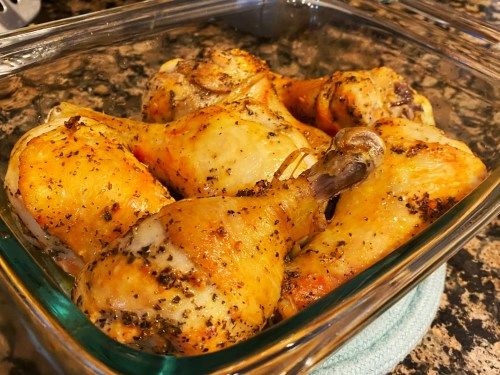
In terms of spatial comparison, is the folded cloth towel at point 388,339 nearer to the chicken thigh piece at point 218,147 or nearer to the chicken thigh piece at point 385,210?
the chicken thigh piece at point 385,210

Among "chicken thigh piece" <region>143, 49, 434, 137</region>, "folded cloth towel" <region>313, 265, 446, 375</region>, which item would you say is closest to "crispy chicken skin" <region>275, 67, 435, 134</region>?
"chicken thigh piece" <region>143, 49, 434, 137</region>

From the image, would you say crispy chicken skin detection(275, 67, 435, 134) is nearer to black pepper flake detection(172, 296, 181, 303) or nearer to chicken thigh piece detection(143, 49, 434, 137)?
chicken thigh piece detection(143, 49, 434, 137)

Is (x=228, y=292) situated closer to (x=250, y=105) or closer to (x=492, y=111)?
(x=250, y=105)

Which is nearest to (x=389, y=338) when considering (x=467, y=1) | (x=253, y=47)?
(x=253, y=47)

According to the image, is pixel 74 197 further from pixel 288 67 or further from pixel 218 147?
pixel 288 67

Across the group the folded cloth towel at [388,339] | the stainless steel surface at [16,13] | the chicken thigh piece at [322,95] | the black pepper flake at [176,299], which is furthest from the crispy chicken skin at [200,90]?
the stainless steel surface at [16,13]

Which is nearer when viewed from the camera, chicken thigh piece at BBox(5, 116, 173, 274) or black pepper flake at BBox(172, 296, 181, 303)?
black pepper flake at BBox(172, 296, 181, 303)
